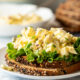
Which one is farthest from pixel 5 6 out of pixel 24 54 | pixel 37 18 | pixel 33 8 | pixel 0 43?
pixel 24 54

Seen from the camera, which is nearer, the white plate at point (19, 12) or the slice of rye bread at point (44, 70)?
the slice of rye bread at point (44, 70)

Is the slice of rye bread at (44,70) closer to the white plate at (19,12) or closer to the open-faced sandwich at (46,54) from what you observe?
the open-faced sandwich at (46,54)

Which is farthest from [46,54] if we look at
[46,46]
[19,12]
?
[19,12]

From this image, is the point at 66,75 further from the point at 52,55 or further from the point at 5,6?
the point at 5,6

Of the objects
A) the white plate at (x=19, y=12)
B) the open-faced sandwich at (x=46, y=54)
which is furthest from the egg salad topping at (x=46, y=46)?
the white plate at (x=19, y=12)

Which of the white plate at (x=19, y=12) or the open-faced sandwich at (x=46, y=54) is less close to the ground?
the open-faced sandwich at (x=46, y=54)

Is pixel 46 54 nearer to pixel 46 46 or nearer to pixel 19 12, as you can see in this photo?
pixel 46 46

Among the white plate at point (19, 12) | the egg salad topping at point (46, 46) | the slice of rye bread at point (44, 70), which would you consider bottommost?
the white plate at point (19, 12)

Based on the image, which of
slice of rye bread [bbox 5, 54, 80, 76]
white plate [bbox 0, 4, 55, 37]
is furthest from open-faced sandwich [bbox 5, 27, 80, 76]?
white plate [bbox 0, 4, 55, 37]
